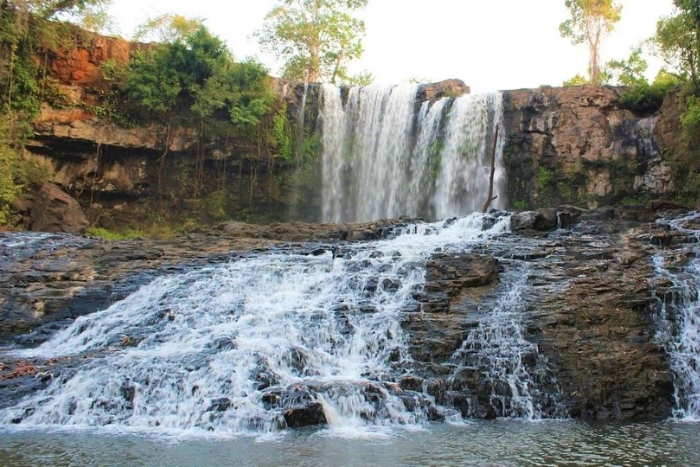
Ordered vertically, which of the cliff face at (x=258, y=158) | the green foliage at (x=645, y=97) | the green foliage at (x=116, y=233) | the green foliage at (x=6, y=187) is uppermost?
the green foliage at (x=645, y=97)

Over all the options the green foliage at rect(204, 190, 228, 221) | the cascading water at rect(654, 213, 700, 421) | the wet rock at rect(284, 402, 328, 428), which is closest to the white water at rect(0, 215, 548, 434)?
the wet rock at rect(284, 402, 328, 428)

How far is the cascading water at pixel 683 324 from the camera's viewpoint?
8.57 metres

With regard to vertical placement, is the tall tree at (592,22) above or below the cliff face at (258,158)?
above

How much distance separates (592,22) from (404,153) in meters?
19.6

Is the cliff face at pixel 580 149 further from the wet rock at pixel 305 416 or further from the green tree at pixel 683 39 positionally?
the wet rock at pixel 305 416

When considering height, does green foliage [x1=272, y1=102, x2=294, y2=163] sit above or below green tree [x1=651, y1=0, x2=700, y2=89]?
below

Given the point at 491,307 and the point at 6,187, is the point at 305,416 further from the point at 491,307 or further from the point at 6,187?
the point at 6,187

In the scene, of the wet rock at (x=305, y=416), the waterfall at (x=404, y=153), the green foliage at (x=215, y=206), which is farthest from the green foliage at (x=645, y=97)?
the wet rock at (x=305, y=416)

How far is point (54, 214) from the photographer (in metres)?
20.3

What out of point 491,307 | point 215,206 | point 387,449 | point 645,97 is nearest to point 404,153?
point 215,206

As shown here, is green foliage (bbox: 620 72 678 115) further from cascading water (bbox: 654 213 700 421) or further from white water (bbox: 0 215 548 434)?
white water (bbox: 0 215 548 434)

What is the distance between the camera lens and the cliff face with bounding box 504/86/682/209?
2342cm

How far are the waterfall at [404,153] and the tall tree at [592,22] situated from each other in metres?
15.8

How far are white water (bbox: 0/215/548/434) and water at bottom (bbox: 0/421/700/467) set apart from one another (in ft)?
2.44
